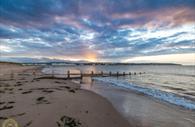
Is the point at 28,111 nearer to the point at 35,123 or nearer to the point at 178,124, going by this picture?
the point at 35,123

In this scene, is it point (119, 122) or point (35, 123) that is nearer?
point (35, 123)

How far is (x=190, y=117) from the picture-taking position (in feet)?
28.9

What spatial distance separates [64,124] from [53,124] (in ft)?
1.36

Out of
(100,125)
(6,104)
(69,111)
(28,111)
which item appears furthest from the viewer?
(6,104)

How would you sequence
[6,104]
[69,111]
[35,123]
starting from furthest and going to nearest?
[6,104] → [69,111] → [35,123]

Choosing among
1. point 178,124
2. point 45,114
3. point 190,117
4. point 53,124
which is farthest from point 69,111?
point 190,117

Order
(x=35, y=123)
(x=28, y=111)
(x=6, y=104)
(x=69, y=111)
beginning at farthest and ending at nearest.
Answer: (x=6, y=104), (x=69, y=111), (x=28, y=111), (x=35, y=123)

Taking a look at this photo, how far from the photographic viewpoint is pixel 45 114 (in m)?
6.58

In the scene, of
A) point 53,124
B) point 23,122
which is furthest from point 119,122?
point 23,122

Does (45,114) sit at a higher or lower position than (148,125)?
higher

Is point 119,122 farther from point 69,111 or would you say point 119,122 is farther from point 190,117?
→ point 190,117

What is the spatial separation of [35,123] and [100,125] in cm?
256

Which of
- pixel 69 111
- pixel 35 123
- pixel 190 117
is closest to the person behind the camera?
pixel 35 123

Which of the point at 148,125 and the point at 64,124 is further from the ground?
the point at 64,124
